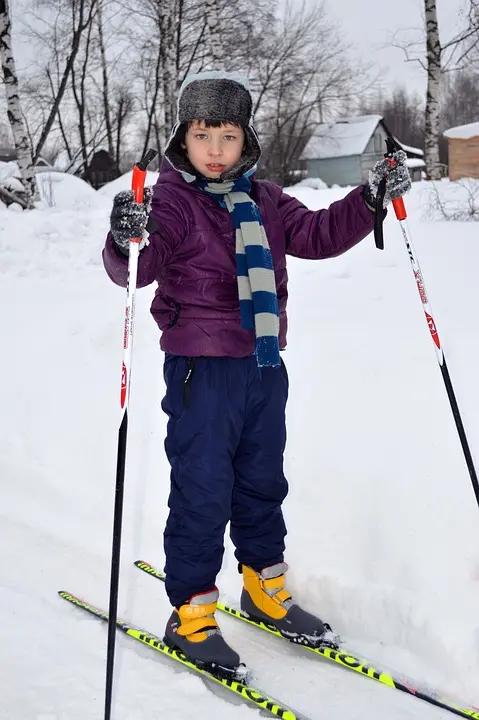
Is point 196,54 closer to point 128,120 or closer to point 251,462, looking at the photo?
point 128,120

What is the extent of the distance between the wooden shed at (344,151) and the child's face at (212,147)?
110 feet

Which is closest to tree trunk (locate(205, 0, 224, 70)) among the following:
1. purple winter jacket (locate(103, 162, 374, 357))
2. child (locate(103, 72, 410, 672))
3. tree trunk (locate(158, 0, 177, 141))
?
tree trunk (locate(158, 0, 177, 141))

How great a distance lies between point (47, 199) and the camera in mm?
12359

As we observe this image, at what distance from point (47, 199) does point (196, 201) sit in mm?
10714

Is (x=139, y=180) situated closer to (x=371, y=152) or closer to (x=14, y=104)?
(x=14, y=104)

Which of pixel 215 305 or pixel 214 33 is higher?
pixel 214 33

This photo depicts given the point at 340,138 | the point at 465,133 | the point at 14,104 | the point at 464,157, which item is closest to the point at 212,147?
the point at 14,104

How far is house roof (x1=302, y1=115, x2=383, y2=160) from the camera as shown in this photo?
114 feet

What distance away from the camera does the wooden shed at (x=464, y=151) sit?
14633 mm

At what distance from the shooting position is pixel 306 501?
345 cm

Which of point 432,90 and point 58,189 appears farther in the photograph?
point 432,90

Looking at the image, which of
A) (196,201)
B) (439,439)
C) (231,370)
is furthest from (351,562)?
(196,201)

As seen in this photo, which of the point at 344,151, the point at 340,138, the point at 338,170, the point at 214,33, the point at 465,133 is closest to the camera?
the point at 214,33

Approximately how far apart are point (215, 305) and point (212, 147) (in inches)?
21.6
